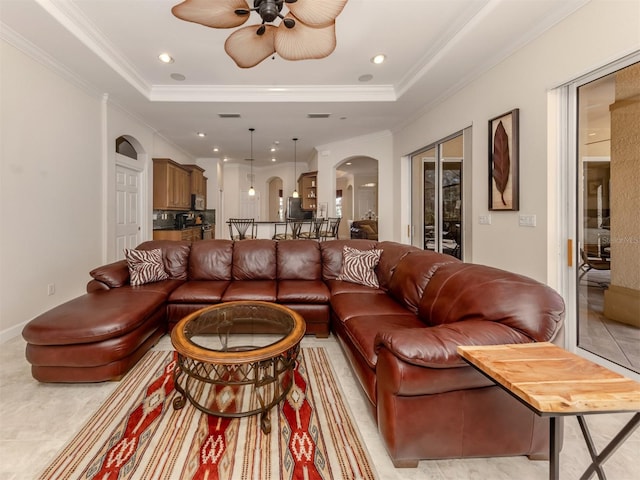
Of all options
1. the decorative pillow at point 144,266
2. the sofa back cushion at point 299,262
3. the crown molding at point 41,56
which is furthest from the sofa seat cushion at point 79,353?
the crown molding at point 41,56

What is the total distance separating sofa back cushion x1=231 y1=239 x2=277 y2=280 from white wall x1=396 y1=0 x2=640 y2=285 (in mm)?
2562

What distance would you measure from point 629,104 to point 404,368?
270 centimetres

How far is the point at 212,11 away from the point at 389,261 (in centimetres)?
251

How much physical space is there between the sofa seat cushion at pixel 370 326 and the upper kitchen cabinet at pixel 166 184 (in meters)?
5.37

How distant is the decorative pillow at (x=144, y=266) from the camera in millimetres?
3141

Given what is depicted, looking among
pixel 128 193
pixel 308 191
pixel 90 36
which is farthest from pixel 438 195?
pixel 128 193

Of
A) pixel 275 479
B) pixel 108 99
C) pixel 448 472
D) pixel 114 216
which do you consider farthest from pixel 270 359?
pixel 108 99

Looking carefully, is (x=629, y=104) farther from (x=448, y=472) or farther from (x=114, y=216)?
(x=114, y=216)

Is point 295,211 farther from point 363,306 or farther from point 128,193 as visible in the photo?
point 363,306

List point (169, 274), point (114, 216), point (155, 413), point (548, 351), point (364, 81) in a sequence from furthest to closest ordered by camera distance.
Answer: point (114, 216) → point (364, 81) → point (169, 274) → point (155, 413) → point (548, 351)

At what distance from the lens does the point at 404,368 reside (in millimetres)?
1316

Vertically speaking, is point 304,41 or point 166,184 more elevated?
point 304,41

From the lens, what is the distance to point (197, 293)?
295 cm

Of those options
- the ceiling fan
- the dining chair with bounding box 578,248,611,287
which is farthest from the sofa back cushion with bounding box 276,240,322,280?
the dining chair with bounding box 578,248,611,287
